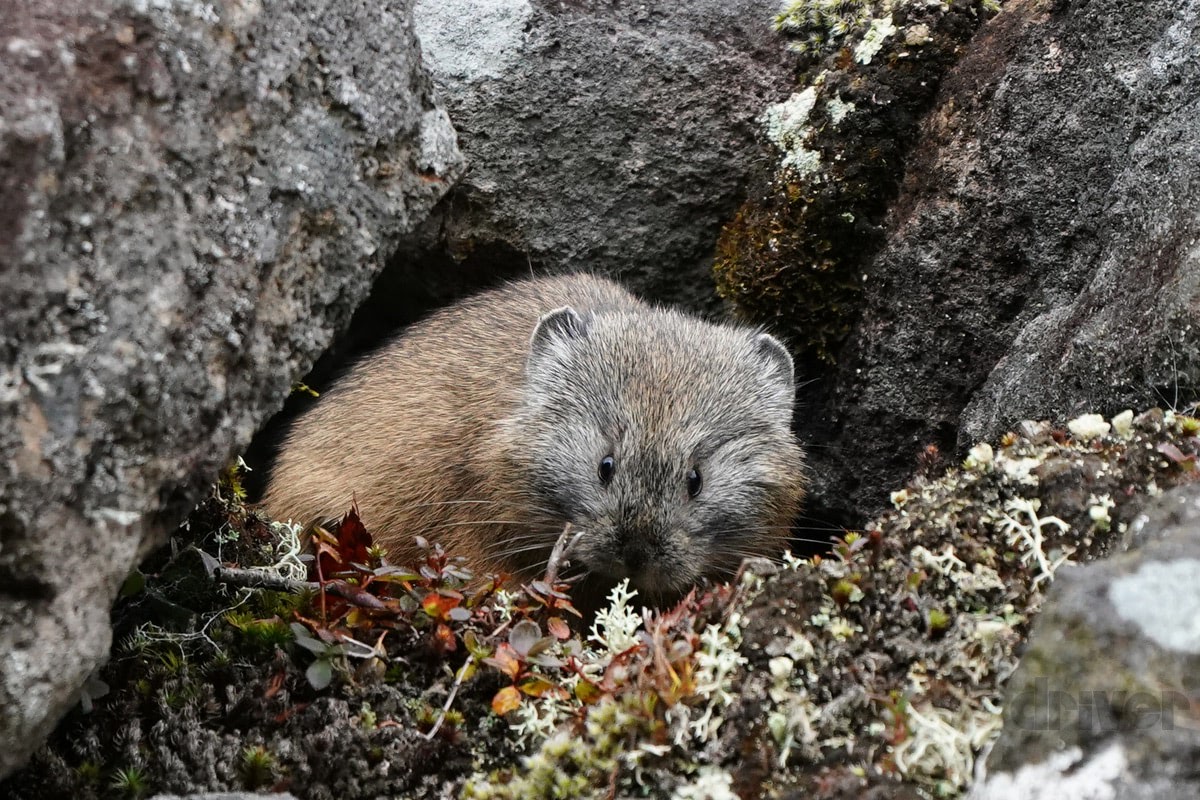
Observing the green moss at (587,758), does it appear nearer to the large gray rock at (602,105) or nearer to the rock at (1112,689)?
the rock at (1112,689)

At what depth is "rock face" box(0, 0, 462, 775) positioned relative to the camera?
8.55ft

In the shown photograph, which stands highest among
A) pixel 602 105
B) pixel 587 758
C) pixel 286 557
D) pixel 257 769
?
pixel 602 105

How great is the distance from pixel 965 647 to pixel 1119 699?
0.82m

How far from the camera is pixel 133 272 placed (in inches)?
111

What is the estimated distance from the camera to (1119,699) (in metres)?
2.36

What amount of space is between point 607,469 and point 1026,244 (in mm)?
2329

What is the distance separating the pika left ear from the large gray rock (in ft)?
3.35

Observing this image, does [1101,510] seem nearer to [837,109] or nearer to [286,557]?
[286,557]

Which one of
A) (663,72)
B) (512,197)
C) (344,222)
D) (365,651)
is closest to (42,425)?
(344,222)

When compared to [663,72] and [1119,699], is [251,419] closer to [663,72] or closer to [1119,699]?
[1119,699]

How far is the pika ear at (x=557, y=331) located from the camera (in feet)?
19.7

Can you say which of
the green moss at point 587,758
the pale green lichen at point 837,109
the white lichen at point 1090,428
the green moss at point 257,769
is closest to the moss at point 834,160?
the pale green lichen at point 837,109

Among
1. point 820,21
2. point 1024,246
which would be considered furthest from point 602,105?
point 1024,246

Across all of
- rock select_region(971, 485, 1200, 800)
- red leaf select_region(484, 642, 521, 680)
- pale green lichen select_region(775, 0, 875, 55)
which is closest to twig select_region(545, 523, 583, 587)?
red leaf select_region(484, 642, 521, 680)
